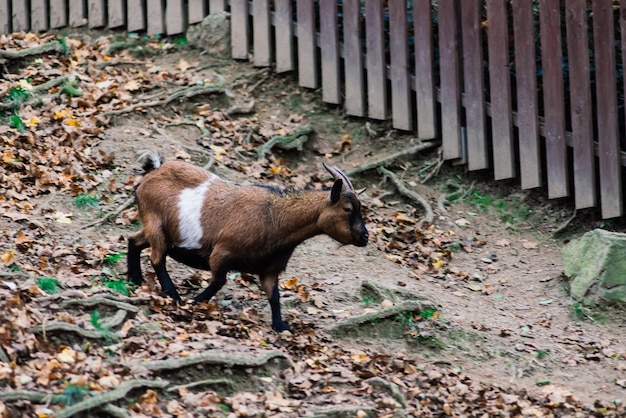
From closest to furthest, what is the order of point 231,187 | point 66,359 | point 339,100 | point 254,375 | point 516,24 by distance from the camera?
point 66,359 → point 254,375 → point 231,187 → point 516,24 → point 339,100

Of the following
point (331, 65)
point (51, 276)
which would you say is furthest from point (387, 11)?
point (51, 276)

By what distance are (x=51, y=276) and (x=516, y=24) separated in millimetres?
5096

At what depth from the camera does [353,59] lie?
10.6 m

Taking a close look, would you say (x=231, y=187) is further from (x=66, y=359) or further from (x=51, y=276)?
(x=66, y=359)

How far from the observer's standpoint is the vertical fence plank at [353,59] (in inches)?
414

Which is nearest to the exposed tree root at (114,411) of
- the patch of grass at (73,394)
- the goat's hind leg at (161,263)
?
the patch of grass at (73,394)

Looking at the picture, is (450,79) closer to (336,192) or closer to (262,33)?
(262,33)

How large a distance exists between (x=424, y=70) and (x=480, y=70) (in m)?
0.65

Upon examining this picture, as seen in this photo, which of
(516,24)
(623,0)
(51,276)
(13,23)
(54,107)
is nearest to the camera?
(51,276)

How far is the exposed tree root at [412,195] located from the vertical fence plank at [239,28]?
7.80 ft

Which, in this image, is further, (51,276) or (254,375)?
(51,276)

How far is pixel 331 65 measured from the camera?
35.5 feet

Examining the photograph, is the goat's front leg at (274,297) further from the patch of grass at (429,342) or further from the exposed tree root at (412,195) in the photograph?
the exposed tree root at (412,195)

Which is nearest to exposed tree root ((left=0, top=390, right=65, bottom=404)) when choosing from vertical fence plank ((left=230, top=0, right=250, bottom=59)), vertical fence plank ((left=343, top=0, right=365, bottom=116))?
vertical fence plank ((left=343, top=0, right=365, bottom=116))
